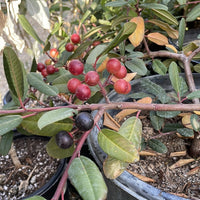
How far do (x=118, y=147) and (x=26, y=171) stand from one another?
67cm

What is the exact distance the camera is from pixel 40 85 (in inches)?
23.0

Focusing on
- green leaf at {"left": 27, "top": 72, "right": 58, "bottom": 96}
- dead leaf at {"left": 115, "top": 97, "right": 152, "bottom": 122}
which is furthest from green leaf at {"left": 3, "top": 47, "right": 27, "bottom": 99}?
dead leaf at {"left": 115, "top": 97, "right": 152, "bottom": 122}

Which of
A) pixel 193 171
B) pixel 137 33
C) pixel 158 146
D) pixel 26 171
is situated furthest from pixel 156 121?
pixel 26 171

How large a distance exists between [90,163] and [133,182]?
0.51 feet

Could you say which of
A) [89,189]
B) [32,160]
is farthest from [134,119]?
[32,160]

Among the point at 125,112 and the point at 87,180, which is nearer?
the point at 87,180

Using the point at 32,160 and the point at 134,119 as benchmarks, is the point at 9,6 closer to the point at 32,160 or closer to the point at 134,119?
the point at 134,119

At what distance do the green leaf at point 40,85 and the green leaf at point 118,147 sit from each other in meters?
0.16

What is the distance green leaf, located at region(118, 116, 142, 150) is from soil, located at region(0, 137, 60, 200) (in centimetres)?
52

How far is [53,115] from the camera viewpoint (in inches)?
16.3

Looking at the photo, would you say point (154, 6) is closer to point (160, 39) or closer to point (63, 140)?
point (160, 39)

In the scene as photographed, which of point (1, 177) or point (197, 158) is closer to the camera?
point (197, 158)

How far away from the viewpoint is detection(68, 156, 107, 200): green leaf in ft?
1.28

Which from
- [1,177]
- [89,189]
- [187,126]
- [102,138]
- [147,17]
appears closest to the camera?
[89,189]
